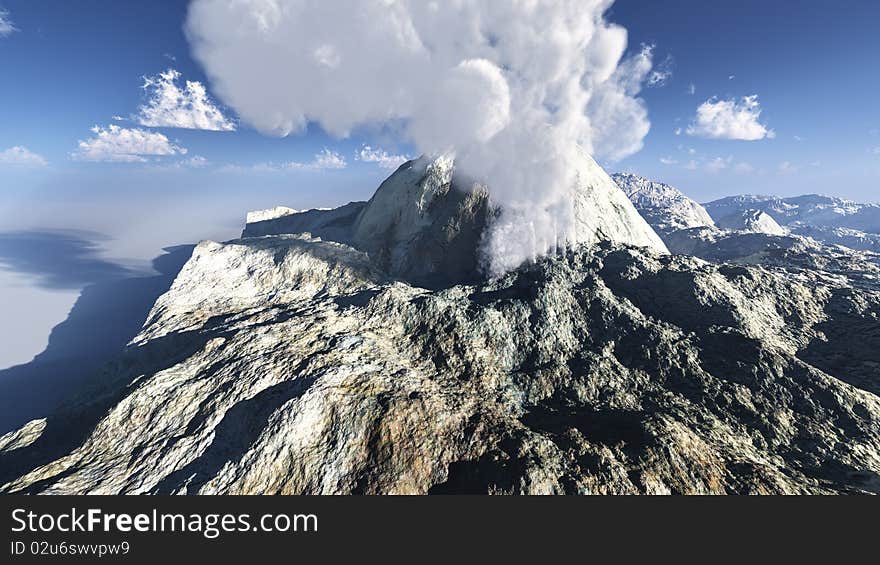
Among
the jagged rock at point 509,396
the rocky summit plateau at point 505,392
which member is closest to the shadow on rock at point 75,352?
the rocky summit plateau at point 505,392

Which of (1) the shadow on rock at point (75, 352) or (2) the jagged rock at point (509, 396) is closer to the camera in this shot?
(2) the jagged rock at point (509, 396)

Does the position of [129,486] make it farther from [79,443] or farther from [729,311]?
[729,311]

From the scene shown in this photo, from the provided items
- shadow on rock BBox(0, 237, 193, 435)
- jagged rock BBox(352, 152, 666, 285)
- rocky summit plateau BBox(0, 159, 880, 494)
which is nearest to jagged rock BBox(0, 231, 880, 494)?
rocky summit plateau BBox(0, 159, 880, 494)

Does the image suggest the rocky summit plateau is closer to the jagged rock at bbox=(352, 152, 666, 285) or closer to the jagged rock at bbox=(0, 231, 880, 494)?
the jagged rock at bbox=(0, 231, 880, 494)

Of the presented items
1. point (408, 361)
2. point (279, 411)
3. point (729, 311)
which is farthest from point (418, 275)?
point (729, 311)

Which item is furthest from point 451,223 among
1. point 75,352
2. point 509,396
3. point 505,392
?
point 75,352

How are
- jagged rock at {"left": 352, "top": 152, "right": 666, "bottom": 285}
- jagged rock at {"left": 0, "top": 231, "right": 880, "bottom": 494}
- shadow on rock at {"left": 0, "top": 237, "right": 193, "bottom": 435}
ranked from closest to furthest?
jagged rock at {"left": 0, "top": 231, "right": 880, "bottom": 494}, jagged rock at {"left": 352, "top": 152, "right": 666, "bottom": 285}, shadow on rock at {"left": 0, "top": 237, "right": 193, "bottom": 435}

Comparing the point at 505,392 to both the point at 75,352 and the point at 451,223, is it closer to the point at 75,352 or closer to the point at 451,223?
the point at 451,223

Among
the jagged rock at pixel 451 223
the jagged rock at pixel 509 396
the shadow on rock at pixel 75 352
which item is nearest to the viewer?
the jagged rock at pixel 509 396

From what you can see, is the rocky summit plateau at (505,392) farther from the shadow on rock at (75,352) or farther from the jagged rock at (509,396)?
the shadow on rock at (75,352)
